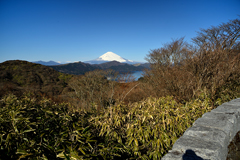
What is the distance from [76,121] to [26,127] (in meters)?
0.65

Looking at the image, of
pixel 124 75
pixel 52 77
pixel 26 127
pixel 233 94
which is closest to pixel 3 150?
pixel 26 127

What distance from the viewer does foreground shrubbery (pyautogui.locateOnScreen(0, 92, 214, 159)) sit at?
1265 mm

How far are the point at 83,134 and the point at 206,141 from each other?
4.87 ft

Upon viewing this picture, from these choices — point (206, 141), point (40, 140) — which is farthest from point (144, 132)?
point (40, 140)

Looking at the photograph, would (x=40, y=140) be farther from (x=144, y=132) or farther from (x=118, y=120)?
(x=144, y=132)

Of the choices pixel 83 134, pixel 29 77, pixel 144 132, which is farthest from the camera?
pixel 29 77

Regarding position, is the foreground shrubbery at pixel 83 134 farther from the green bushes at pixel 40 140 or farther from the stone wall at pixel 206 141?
the stone wall at pixel 206 141

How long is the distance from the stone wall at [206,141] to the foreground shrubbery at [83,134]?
37 centimetres

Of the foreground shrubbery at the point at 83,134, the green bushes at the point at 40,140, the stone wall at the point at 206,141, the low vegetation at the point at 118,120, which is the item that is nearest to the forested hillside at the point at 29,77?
the low vegetation at the point at 118,120

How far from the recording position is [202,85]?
13.5ft

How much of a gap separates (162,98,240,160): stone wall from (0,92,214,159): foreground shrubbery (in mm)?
374

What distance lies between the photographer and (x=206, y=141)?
4.72ft

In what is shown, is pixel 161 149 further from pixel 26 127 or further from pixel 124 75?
pixel 124 75

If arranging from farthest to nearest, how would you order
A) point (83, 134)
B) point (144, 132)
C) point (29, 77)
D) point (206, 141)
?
point (29, 77)
point (144, 132)
point (83, 134)
point (206, 141)
